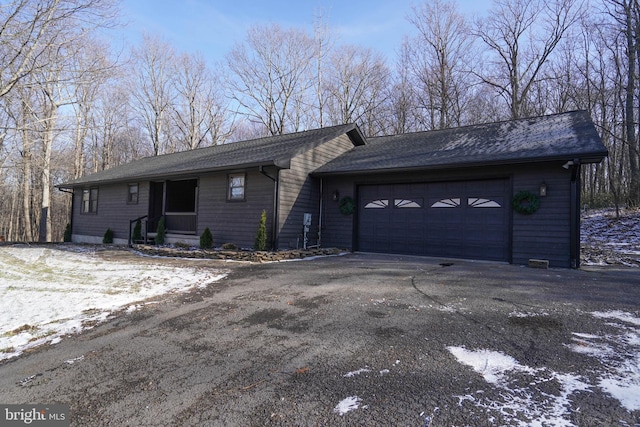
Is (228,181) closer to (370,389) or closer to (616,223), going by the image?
(370,389)

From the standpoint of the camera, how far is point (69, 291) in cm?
511

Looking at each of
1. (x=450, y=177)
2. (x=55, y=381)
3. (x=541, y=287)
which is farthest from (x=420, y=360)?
(x=450, y=177)

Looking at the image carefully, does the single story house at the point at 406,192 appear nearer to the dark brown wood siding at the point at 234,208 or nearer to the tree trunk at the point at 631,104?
the dark brown wood siding at the point at 234,208

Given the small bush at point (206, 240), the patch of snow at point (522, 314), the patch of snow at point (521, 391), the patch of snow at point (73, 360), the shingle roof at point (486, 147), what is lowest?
the patch of snow at point (73, 360)

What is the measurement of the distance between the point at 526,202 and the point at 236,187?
8196mm

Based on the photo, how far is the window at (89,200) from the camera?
1583 cm

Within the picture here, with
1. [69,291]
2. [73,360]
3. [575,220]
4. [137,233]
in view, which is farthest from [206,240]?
[575,220]

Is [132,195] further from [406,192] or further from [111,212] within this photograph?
[406,192]

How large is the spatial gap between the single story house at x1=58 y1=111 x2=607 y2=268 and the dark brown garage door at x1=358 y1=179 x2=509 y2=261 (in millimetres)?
27

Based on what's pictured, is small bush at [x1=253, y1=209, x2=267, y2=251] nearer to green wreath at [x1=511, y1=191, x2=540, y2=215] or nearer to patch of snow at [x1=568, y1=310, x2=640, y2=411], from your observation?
green wreath at [x1=511, y1=191, x2=540, y2=215]

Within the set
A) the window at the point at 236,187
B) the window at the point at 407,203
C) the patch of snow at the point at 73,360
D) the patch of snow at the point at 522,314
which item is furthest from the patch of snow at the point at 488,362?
the window at the point at 236,187

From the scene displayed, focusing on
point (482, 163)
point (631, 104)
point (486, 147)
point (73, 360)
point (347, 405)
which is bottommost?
point (73, 360)

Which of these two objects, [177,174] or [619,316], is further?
[177,174]

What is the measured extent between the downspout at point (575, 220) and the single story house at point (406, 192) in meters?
0.02
